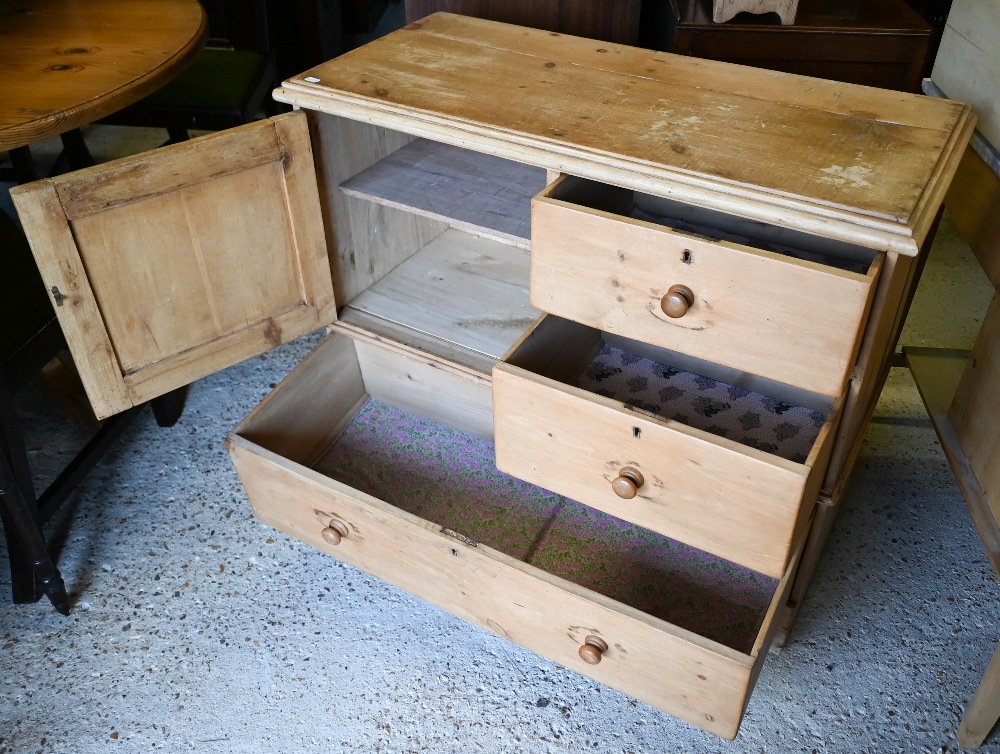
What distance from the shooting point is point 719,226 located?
1.48m

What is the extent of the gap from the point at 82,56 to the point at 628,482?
1318mm

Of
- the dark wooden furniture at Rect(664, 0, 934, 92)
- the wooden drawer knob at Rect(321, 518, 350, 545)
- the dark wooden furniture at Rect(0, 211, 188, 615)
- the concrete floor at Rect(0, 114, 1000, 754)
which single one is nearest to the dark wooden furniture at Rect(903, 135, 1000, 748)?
the concrete floor at Rect(0, 114, 1000, 754)

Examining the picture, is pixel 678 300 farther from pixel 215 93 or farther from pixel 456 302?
pixel 215 93

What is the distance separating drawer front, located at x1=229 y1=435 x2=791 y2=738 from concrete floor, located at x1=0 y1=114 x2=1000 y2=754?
0.13 metres

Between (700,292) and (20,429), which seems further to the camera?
(20,429)

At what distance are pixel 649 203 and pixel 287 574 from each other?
967 mm

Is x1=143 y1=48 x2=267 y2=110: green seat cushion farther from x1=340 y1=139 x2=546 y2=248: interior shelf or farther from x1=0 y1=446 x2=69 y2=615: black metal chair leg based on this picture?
x1=0 y1=446 x2=69 y2=615: black metal chair leg

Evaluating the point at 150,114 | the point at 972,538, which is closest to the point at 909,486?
the point at 972,538

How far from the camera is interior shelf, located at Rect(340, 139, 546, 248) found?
1453mm

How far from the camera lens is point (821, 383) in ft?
3.65

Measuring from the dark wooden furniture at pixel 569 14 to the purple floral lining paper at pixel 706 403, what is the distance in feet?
2.15

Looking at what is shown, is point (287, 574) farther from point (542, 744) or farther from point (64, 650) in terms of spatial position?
point (542, 744)

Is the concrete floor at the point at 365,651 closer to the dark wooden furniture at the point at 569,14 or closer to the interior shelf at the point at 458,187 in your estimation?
the interior shelf at the point at 458,187

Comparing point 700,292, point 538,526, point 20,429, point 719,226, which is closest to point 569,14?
point 719,226
